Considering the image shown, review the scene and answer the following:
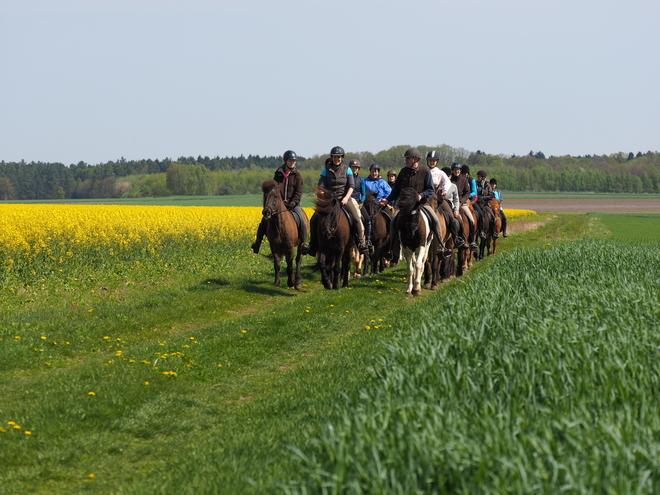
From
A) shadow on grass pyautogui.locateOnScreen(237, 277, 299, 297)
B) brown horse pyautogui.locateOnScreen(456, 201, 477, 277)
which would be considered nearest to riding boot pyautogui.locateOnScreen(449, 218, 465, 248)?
brown horse pyautogui.locateOnScreen(456, 201, 477, 277)

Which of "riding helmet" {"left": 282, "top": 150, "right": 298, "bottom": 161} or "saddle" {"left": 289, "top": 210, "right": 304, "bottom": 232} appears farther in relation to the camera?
"saddle" {"left": 289, "top": 210, "right": 304, "bottom": 232}

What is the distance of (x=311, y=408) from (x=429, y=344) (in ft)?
3.68

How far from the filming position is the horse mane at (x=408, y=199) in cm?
1353

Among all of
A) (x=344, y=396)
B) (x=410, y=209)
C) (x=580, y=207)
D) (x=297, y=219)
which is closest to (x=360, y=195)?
(x=297, y=219)

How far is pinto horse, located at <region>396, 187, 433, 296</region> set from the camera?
44.7ft

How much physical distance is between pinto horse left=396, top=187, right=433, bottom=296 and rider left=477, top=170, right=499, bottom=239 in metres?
7.13

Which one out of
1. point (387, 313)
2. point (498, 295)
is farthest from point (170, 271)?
point (498, 295)

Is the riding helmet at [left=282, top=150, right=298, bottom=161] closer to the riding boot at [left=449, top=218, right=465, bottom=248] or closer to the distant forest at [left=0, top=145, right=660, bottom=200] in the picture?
the riding boot at [left=449, top=218, right=465, bottom=248]

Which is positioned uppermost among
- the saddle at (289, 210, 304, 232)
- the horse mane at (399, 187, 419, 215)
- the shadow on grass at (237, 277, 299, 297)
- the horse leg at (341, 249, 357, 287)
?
the horse mane at (399, 187, 419, 215)

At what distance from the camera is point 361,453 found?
3.62 m

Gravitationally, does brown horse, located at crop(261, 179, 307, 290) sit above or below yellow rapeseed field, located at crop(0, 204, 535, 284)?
above

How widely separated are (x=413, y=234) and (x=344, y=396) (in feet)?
29.6

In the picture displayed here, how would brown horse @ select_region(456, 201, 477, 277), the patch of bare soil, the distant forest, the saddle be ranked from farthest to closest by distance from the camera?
the distant forest
the patch of bare soil
brown horse @ select_region(456, 201, 477, 277)
the saddle

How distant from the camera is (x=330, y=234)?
13984mm
